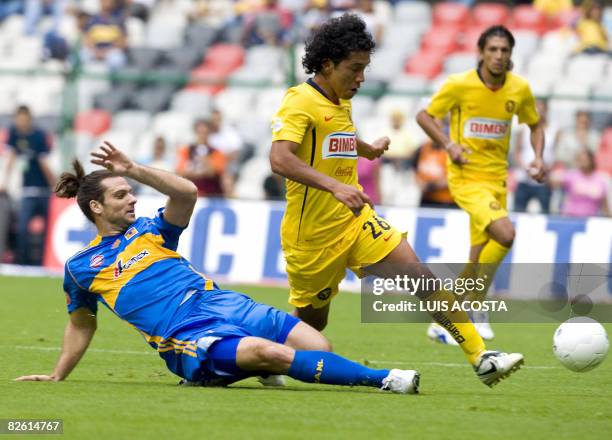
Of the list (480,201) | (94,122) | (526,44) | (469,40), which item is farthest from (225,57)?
(480,201)

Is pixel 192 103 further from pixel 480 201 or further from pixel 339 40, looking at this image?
pixel 339 40

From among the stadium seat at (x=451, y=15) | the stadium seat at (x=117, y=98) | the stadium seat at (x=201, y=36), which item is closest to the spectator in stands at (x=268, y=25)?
the stadium seat at (x=201, y=36)

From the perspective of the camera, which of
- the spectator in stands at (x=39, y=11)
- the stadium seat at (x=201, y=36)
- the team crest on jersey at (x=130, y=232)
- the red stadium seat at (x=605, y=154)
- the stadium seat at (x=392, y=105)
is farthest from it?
the spectator in stands at (x=39, y=11)

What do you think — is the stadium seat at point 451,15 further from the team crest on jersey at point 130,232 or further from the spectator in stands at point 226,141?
the team crest on jersey at point 130,232

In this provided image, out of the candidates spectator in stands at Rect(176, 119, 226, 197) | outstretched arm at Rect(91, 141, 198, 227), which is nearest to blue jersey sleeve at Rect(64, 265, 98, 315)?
outstretched arm at Rect(91, 141, 198, 227)

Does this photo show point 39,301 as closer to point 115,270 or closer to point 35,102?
point 115,270

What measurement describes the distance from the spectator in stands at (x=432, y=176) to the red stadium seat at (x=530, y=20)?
4.76 meters

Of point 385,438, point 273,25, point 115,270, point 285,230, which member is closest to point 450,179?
point 285,230

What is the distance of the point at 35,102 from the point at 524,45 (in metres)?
7.98

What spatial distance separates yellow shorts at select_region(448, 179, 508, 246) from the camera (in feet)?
35.4

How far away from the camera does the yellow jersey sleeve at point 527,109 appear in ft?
36.4

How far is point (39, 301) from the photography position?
13984mm

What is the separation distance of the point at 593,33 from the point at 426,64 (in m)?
2.77

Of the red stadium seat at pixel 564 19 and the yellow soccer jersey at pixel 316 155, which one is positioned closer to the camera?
the yellow soccer jersey at pixel 316 155
